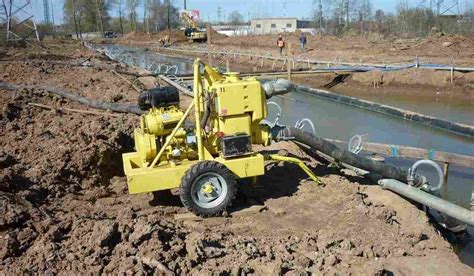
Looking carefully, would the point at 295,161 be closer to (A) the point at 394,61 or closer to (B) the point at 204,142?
(B) the point at 204,142

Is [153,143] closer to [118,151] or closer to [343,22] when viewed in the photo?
[118,151]

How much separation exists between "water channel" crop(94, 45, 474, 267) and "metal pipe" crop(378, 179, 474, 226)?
909mm

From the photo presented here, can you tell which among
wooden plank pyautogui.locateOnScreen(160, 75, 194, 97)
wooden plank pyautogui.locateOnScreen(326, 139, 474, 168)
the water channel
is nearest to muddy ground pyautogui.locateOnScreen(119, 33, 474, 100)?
the water channel

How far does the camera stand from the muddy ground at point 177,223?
181 inches

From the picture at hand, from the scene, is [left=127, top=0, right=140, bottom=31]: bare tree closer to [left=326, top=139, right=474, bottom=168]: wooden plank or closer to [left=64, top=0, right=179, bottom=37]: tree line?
[left=64, top=0, right=179, bottom=37]: tree line

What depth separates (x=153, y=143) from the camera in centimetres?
675

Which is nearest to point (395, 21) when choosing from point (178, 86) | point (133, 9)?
point (178, 86)

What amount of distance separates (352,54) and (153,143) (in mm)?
25957

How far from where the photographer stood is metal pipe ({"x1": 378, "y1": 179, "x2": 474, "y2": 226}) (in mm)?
5659

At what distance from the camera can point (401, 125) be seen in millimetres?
14039

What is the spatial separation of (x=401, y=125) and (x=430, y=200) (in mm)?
8154

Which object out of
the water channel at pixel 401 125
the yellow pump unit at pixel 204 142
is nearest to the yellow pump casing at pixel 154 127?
the yellow pump unit at pixel 204 142

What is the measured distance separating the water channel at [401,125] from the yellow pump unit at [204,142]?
3.34 metres

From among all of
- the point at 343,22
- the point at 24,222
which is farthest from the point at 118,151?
the point at 343,22
